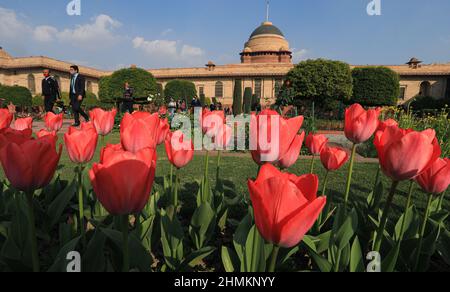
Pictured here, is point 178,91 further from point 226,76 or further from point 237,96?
point 237,96

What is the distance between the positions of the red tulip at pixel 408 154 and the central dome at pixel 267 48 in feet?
178

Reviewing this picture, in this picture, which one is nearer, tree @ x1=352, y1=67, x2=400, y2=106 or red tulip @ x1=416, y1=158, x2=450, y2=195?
red tulip @ x1=416, y1=158, x2=450, y2=195

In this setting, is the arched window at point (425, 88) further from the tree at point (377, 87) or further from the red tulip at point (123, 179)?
the red tulip at point (123, 179)

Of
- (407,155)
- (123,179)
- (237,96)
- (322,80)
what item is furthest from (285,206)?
(322,80)

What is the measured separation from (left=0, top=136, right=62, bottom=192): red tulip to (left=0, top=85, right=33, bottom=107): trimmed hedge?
3469 centimetres

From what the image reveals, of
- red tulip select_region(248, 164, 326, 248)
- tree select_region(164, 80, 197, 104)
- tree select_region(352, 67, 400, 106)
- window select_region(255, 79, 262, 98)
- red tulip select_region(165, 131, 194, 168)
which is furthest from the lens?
window select_region(255, 79, 262, 98)

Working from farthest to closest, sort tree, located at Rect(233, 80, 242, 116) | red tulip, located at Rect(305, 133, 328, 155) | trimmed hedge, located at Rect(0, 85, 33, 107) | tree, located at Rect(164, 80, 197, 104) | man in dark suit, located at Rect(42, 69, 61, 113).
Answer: tree, located at Rect(164, 80, 197, 104), trimmed hedge, located at Rect(0, 85, 33, 107), tree, located at Rect(233, 80, 242, 116), man in dark suit, located at Rect(42, 69, 61, 113), red tulip, located at Rect(305, 133, 328, 155)

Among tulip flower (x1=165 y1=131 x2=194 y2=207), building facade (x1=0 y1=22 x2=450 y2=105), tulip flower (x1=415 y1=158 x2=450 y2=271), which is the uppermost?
building facade (x1=0 y1=22 x2=450 y2=105)

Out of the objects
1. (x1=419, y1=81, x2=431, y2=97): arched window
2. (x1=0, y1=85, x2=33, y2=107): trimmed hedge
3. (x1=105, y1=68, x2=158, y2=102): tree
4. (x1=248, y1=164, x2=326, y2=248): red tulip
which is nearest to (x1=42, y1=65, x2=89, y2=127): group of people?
(x1=248, y1=164, x2=326, y2=248): red tulip

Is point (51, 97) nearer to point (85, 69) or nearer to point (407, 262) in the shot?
point (407, 262)

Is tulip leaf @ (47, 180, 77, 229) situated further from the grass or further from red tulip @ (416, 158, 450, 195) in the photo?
red tulip @ (416, 158, 450, 195)

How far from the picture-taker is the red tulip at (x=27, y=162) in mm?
936

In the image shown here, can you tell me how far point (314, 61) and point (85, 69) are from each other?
37300 mm

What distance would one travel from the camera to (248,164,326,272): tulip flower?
2.48 feet
